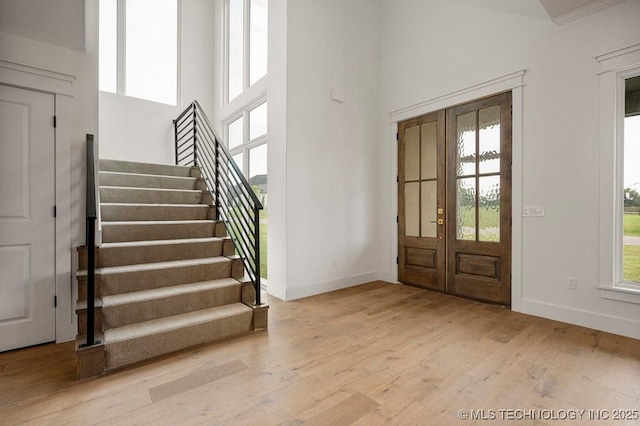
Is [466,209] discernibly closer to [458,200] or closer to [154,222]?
[458,200]

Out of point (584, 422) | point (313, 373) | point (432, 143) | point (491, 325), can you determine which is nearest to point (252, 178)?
point (432, 143)

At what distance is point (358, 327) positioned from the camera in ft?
9.76

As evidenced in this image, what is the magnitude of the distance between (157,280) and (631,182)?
4.52 metres

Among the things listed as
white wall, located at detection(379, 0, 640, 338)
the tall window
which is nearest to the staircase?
white wall, located at detection(379, 0, 640, 338)

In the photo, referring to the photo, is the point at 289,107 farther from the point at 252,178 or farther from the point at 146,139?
the point at 146,139

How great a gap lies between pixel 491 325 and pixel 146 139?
659 cm

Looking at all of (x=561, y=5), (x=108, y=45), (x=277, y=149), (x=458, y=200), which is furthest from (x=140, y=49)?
(x=561, y=5)

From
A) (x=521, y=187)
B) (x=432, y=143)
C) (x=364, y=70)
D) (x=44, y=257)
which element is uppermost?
(x=364, y=70)

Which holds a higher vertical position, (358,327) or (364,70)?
(364,70)

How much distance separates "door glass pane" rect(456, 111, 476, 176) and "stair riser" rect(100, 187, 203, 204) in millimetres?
3514

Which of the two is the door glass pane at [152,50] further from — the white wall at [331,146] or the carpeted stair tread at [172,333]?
the carpeted stair tread at [172,333]

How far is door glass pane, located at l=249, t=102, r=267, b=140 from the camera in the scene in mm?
4805

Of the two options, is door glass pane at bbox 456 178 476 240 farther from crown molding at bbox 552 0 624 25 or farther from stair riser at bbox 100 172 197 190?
stair riser at bbox 100 172 197 190

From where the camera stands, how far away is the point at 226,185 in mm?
3811
